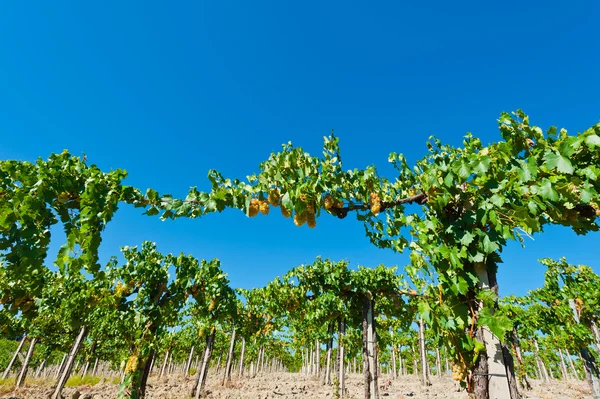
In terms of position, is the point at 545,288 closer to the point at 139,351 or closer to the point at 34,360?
the point at 139,351

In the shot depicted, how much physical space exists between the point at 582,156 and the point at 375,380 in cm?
843

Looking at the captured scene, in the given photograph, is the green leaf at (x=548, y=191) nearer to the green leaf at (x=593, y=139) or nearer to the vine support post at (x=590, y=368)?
the green leaf at (x=593, y=139)

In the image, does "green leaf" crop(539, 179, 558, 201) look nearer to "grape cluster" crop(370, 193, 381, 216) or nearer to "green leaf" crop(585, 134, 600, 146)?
"green leaf" crop(585, 134, 600, 146)

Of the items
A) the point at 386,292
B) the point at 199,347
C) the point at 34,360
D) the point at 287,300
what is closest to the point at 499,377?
the point at 386,292

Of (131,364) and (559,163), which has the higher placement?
(559,163)

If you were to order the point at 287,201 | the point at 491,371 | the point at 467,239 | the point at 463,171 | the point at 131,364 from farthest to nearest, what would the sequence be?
the point at 131,364 < the point at 287,201 < the point at 467,239 < the point at 463,171 < the point at 491,371

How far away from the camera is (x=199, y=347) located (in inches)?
1179

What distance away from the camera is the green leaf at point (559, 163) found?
99.0 inches

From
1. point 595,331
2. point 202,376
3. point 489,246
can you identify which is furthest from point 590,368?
point 202,376

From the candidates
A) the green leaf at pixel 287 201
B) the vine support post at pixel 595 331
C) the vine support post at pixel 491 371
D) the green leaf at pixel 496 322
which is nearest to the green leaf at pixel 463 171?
the green leaf at pixel 496 322

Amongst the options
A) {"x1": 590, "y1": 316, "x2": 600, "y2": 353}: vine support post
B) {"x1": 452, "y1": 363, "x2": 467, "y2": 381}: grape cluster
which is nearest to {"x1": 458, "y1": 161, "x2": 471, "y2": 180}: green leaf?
{"x1": 452, "y1": 363, "x2": 467, "y2": 381}: grape cluster

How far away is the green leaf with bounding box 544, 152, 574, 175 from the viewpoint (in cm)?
252

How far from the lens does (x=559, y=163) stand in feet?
8.54

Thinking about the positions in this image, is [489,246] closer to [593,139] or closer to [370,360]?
[593,139]
